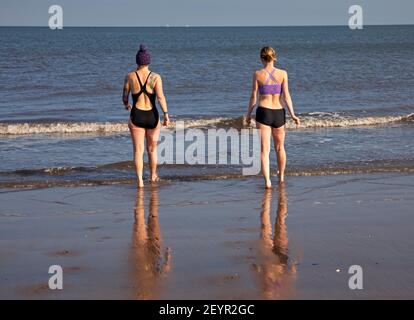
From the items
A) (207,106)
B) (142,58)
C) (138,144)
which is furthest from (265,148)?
(207,106)

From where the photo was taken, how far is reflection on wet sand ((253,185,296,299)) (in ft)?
18.3

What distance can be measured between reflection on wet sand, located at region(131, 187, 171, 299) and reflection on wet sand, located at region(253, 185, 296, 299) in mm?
728

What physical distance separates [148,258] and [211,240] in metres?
0.75

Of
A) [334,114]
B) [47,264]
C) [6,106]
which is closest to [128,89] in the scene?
[47,264]

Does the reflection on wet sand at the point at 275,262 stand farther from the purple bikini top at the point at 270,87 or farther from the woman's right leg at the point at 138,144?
the woman's right leg at the point at 138,144

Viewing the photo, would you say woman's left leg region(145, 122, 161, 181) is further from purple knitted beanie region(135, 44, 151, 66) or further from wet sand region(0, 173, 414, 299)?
purple knitted beanie region(135, 44, 151, 66)

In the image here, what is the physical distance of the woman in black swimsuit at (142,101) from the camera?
9.47m

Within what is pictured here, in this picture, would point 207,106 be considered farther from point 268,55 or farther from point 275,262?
point 275,262

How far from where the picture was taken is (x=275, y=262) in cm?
625

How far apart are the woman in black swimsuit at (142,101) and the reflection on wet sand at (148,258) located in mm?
1524

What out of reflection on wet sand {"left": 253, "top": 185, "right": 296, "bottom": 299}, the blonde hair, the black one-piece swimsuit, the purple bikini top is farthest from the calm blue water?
reflection on wet sand {"left": 253, "top": 185, "right": 296, "bottom": 299}

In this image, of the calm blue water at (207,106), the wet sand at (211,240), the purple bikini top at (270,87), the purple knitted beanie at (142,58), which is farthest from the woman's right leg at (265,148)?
the calm blue water at (207,106)

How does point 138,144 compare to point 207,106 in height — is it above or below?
below
